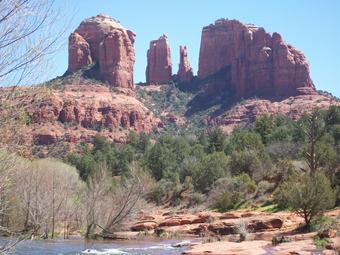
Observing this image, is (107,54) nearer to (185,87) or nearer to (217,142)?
(185,87)

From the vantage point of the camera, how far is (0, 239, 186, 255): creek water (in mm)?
25266

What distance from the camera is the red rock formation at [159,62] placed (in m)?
150

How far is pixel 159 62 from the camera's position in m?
153

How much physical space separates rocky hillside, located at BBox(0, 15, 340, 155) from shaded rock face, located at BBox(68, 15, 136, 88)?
0.76 feet

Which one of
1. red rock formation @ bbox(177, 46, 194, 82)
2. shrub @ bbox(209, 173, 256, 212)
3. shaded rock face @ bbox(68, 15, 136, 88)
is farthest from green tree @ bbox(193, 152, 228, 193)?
red rock formation @ bbox(177, 46, 194, 82)

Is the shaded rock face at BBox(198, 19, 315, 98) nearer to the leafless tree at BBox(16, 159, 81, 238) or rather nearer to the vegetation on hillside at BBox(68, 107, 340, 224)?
the vegetation on hillside at BBox(68, 107, 340, 224)

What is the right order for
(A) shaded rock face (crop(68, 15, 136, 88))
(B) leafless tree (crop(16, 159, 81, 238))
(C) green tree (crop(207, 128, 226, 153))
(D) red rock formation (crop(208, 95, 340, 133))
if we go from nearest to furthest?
1. (B) leafless tree (crop(16, 159, 81, 238))
2. (C) green tree (crop(207, 128, 226, 153))
3. (D) red rock formation (crop(208, 95, 340, 133))
4. (A) shaded rock face (crop(68, 15, 136, 88))

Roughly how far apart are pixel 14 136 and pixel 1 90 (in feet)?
2.41

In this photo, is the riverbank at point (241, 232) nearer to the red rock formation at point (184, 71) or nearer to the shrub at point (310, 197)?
the shrub at point (310, 197)

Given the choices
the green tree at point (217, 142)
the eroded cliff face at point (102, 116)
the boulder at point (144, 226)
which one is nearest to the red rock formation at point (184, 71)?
the eroded cliff face at point (102, 116)

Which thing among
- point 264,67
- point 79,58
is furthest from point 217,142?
point 79,58

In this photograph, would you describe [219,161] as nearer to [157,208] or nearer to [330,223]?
[157,208]

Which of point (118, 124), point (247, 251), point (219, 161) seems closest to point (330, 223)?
point (247, 251)

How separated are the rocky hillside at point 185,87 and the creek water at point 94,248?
63.5 m
